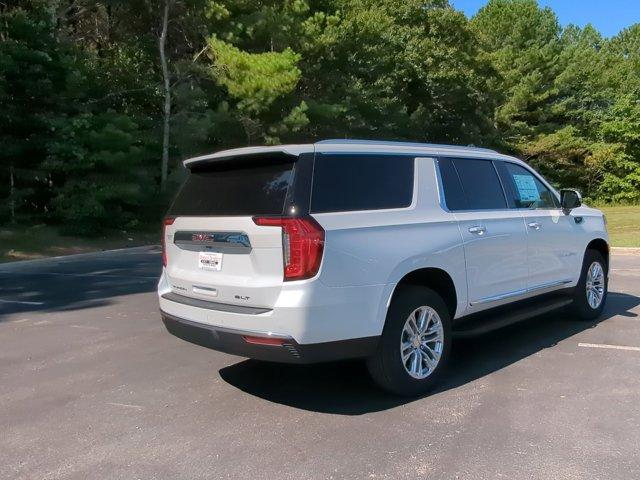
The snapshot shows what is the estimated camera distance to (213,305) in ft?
15.0

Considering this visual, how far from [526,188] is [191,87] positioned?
18367 millimetres

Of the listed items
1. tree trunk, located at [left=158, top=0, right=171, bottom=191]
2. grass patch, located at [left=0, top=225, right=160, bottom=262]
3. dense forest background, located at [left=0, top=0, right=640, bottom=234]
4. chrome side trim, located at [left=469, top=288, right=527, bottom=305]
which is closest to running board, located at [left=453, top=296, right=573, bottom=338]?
chrome side trim, located at [left=469, top=288, right=527, bottom=305]

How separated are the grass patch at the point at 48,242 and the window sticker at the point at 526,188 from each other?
1268 centimetres

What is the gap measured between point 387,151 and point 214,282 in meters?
1.71

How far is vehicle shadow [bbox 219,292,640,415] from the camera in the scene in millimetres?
4730

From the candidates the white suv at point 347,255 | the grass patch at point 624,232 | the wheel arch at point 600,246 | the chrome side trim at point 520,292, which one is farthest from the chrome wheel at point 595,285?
the grass patch at point 624,232

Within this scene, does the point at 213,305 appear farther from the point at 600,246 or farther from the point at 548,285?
the point at 600,246

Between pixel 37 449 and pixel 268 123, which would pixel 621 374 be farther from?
pixel 268 123

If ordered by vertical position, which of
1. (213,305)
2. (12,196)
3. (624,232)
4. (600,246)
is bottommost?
(624,232)

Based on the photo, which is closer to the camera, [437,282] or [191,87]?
[437,282]

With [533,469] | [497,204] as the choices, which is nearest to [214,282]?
[533,469]

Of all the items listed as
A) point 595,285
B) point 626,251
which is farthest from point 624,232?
point 595,285

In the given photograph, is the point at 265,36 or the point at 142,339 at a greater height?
the point at 265,36

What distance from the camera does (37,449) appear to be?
3934 mm
